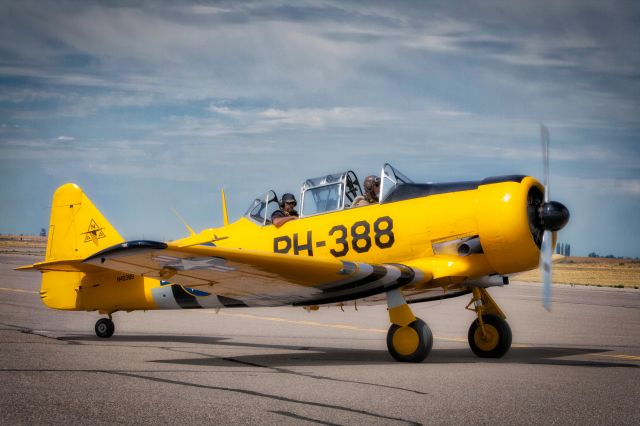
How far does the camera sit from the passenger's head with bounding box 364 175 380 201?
34.7 feet

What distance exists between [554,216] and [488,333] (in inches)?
79.8

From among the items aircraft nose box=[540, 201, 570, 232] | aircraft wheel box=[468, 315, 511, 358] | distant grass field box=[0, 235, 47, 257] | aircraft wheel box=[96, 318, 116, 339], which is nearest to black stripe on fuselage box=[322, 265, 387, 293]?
aircraft wheel box=[468, 315, 511, 358]

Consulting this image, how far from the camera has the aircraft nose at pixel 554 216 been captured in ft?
30.6

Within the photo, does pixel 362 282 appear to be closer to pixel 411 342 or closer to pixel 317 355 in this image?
pixel 411 342

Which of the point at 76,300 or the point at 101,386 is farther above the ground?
the point at 76,300

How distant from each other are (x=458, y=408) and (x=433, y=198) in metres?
4.36

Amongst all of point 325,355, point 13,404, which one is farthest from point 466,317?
point 13,404

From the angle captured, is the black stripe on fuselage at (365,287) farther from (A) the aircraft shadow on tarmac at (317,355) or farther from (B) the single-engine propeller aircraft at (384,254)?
(A) the aircraft shadow on tarmac at (317,355)

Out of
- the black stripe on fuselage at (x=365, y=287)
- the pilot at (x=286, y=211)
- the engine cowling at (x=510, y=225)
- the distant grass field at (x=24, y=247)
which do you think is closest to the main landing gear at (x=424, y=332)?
the black stripe on fuselage at (x=365, y=287)

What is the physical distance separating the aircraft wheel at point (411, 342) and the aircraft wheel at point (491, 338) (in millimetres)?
1385

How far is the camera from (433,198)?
996cm

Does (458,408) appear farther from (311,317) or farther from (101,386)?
(311,317)

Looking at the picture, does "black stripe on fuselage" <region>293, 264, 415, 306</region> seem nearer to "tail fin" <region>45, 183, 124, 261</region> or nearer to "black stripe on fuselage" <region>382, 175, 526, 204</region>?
"black stripe on fuselage" <region>382, 175, 526, 204</region>

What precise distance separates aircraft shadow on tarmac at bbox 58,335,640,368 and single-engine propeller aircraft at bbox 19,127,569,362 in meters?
0.50
